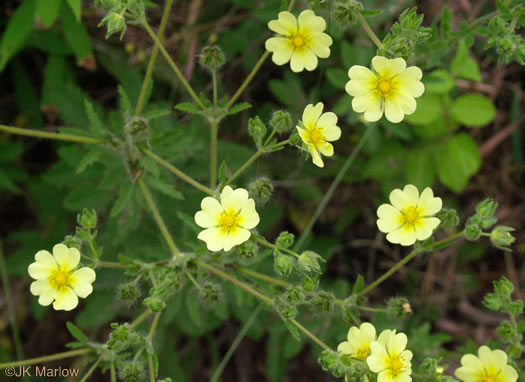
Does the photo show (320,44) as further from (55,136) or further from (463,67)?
(463,67)

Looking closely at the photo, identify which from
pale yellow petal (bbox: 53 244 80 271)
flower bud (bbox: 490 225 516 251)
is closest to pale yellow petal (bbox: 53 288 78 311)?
pale yellow petal (bbox: 53 244 80 271)

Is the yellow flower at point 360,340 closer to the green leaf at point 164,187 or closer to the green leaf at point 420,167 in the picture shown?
the green leaf at point 164,187

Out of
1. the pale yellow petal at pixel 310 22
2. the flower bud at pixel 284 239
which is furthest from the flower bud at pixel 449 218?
the pale yellow petal at pixel 310 22

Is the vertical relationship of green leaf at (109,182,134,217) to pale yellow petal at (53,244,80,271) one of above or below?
above

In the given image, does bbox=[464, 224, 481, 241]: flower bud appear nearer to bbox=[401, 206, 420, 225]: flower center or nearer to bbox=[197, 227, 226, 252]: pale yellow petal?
bbox=[401, 206, 420, 225]: flower center

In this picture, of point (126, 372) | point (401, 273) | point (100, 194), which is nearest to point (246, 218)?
point (126, 372)
